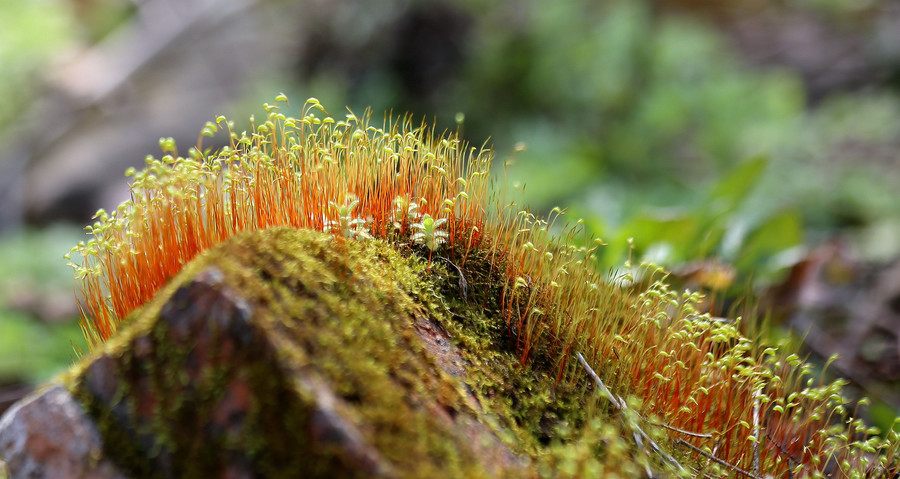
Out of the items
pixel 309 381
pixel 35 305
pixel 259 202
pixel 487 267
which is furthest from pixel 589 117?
pixel 309 381

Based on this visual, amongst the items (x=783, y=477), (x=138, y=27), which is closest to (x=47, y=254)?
(x=138, y=27)

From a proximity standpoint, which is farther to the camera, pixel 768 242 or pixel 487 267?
pixel 768 242

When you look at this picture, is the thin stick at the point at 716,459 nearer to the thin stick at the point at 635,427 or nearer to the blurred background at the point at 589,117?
the thin stick at the point at 635,427

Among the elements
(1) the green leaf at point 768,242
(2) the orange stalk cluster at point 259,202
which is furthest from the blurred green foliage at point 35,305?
(1) the green leaf at point 768,242

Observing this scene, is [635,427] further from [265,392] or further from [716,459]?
[265,392]

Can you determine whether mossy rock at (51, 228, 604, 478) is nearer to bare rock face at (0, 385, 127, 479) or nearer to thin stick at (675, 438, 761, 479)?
bare rock face at (0, 385, 127, 479)

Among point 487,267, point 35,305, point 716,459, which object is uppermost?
point 487,267

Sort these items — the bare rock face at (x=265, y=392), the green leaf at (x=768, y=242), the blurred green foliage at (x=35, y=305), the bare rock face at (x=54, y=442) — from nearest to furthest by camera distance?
the bare rock face at (x=265, y=392)
the bare rock face at (x=54, y=442)
the green leaf at (x=768, y=242)
the blurred green foliage at (x=35, y=305)

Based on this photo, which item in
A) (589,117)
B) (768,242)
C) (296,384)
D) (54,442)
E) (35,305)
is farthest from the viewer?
(589,117)
